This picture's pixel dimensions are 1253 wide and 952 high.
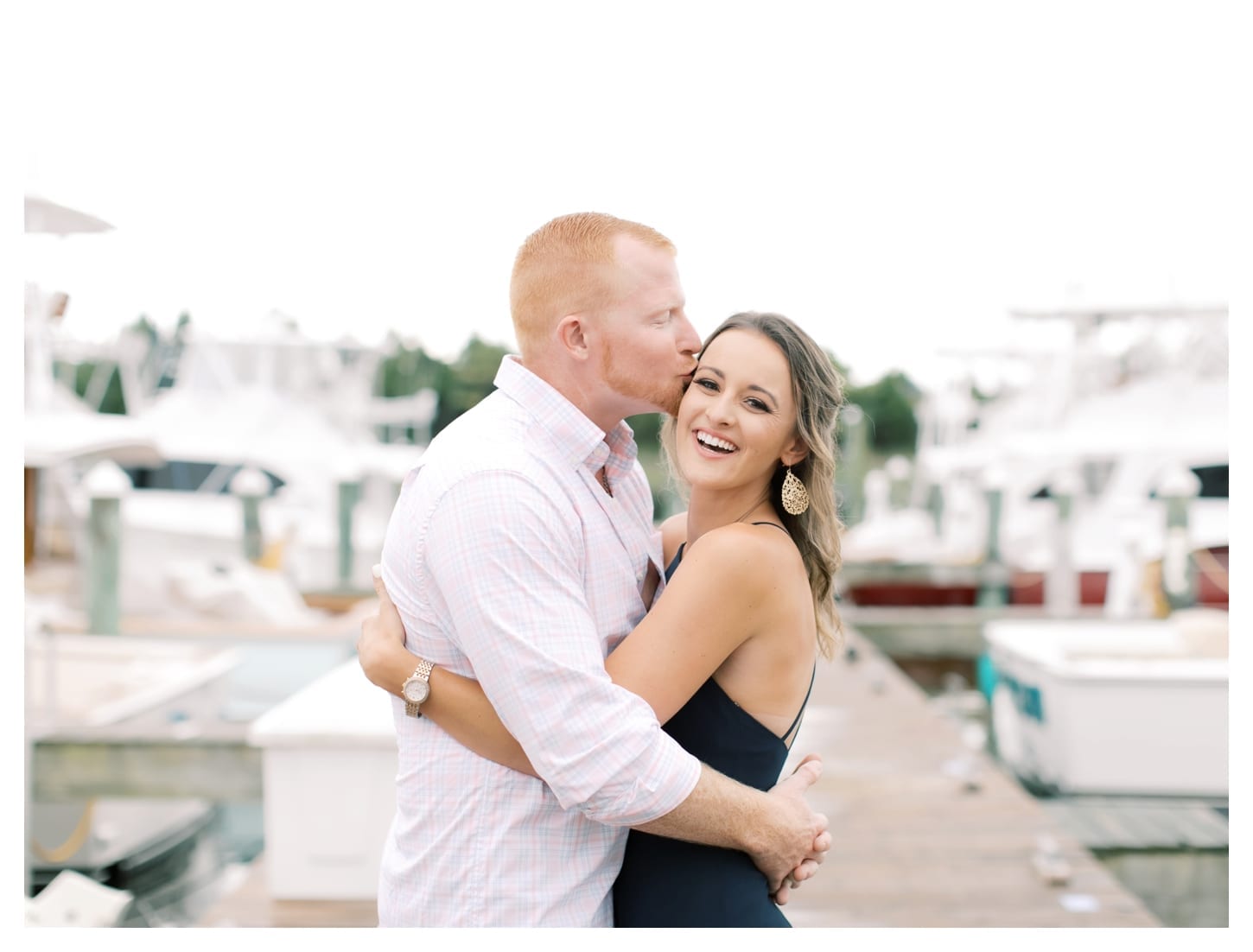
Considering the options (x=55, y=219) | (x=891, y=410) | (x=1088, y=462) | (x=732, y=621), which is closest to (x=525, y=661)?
(x=732, y=621)

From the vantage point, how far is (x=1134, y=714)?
26.3 ft

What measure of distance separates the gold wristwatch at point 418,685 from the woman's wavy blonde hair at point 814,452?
2.53 feet

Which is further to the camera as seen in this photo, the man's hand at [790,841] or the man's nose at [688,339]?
the man's nose at [688,339]

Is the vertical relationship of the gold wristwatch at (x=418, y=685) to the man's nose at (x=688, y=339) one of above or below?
below

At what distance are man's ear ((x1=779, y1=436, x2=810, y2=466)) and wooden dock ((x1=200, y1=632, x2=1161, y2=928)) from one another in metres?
2.66

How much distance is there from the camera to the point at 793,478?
225 cm

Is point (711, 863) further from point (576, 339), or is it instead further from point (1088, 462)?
point (1088, 462)

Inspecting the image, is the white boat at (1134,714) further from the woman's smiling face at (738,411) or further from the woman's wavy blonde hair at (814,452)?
the woman's smiling face at (738,411)

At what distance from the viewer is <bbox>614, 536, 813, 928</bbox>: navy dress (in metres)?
2.10

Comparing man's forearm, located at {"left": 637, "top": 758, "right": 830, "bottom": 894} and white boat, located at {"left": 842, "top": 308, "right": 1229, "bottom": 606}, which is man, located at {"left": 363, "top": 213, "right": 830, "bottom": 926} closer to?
man's forearm, located at {"left": 637, "top": 758, "right": 830, "bottom": 894}

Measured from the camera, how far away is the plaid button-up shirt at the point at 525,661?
1826 millimetres

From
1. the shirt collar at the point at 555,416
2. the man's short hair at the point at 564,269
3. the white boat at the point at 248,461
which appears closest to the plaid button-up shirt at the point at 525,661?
the shirt collar at the point at 555,416
